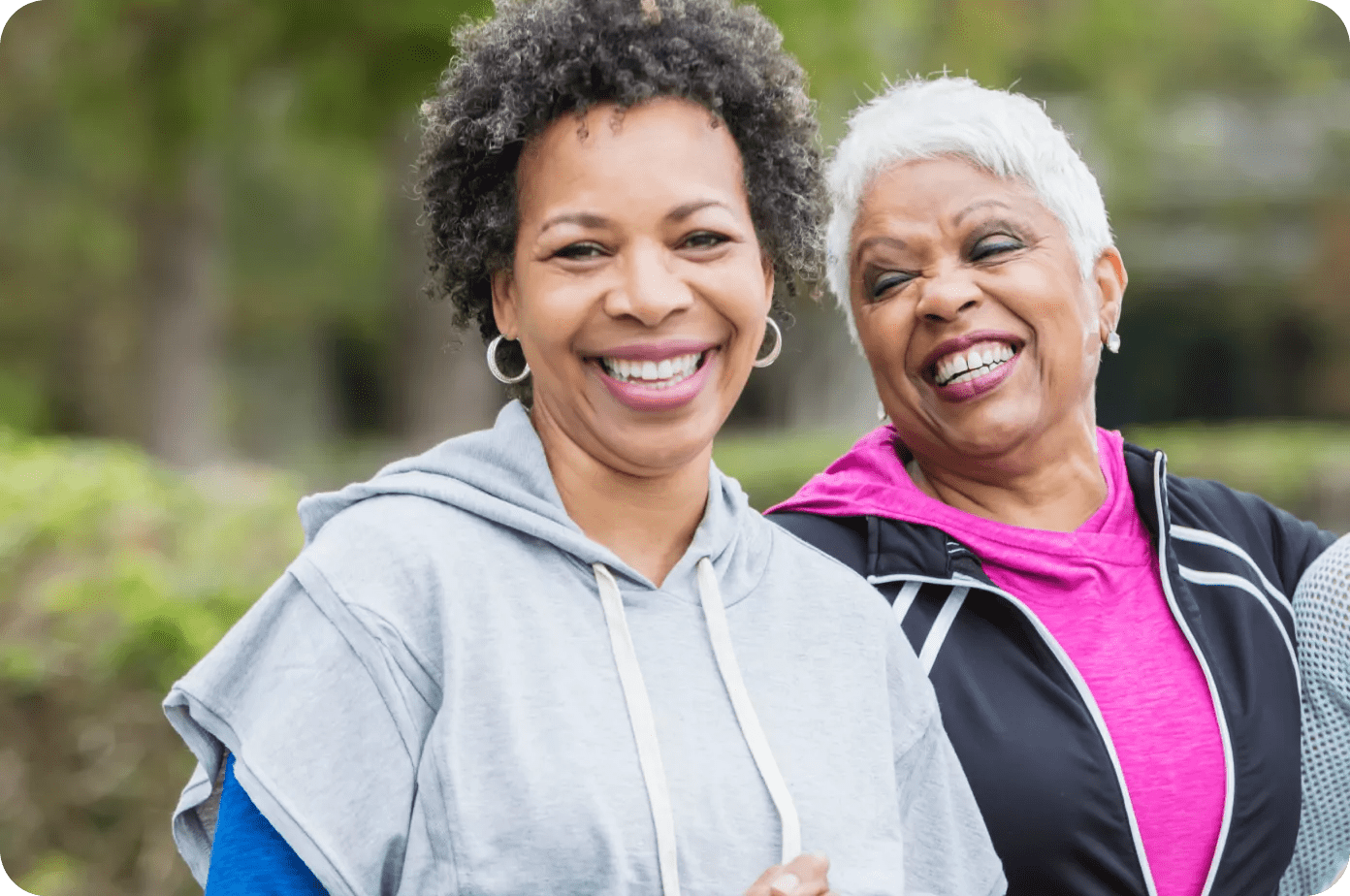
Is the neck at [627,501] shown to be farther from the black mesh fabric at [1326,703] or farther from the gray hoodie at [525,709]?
the black mesh fabric at [1326,703]

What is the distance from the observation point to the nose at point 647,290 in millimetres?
1956

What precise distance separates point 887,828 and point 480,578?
2.14 feet

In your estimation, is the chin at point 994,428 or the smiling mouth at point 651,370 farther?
the chin at point 994,428

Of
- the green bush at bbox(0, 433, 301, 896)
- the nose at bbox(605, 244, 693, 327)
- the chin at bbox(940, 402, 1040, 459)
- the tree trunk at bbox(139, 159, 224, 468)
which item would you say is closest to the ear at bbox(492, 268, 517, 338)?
the nose at bbox(605, 244, 693, 327)

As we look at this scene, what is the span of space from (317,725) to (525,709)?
0.25 metres

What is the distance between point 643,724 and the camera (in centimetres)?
190

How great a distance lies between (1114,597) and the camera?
8.41 feet

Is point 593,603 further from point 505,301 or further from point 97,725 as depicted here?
point 97,725

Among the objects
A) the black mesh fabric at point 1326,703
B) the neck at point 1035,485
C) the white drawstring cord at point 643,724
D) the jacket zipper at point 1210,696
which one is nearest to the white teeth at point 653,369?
the white drawstring cord at point 643,724

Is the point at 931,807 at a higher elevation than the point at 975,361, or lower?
lower

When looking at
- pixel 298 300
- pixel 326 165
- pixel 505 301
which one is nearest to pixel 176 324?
pixel 326 165

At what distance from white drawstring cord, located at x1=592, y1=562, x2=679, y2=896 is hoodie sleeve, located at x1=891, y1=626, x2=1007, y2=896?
1.43 feet

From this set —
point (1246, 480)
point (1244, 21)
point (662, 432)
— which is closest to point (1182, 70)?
point (1244, 21)

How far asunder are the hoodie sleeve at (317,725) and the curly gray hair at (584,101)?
55 cm
